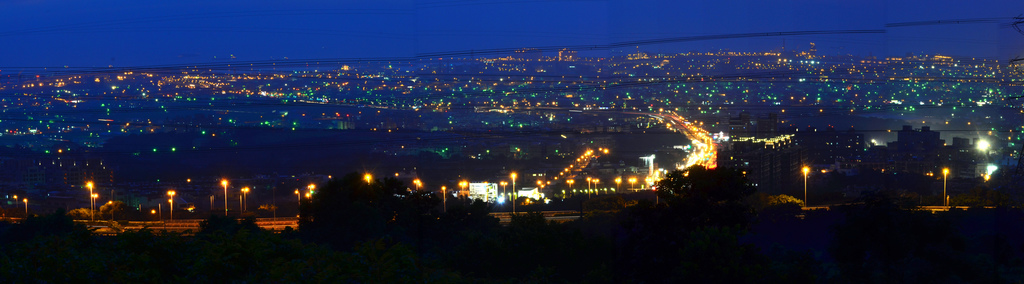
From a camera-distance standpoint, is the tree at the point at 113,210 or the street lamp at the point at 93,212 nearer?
the street lamp at the point at 93,212

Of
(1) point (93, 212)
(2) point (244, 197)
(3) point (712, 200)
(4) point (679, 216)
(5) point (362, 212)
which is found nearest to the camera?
(4) point (679, 216)

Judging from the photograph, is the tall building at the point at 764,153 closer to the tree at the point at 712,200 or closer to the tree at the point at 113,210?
the tree at the point at 712,200

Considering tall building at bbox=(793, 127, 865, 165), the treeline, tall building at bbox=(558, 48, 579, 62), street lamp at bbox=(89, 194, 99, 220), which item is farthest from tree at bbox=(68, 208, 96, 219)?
tall building at bbox=(793, 127, 865, 165)

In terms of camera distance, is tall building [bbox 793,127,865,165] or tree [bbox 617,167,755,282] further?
tall building [bbox 793,127,865,165]

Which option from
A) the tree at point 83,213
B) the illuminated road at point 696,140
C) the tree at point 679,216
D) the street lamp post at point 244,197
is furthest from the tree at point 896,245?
the tree at point 83,213

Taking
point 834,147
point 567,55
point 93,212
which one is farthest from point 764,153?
point 93,212

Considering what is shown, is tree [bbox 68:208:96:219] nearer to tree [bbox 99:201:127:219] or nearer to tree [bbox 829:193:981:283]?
tree [bbox 99:201:127:219]

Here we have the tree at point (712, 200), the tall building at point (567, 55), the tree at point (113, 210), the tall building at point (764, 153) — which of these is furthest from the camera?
the tall building at point (764, 153)

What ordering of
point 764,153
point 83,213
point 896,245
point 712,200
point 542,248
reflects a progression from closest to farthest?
1. point 712,200
2. point 896,245
3. point 542,248
4. point 83,213
5. point 764,153

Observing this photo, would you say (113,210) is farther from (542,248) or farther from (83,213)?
(542,248)
